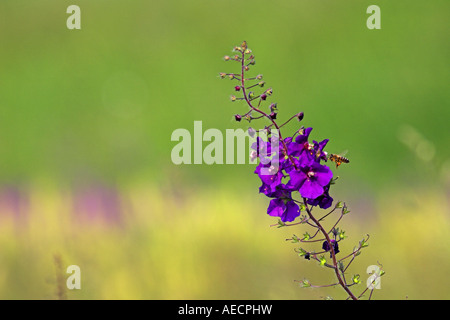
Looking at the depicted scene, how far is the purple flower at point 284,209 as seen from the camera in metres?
2.54

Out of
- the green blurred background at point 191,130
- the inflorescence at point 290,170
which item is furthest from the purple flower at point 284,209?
the green blurred background at point 191,130

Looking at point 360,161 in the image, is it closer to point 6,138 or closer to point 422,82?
point 422,82

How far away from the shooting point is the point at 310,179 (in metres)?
2.48

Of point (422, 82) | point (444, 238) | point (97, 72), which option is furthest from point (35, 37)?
point (444, 238)

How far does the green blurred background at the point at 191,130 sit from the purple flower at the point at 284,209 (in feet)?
3.53

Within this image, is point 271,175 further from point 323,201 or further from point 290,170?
point 323,201

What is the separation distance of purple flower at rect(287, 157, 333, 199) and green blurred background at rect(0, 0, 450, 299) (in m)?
1.24

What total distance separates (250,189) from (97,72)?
4.26 metres

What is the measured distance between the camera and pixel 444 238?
15.2ft

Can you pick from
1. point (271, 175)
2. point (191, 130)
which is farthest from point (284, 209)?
point (191, 130)

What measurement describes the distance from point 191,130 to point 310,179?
6469 millimetres

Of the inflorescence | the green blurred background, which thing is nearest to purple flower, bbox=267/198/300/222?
the inflorescence

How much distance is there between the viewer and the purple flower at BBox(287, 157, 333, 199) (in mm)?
2447

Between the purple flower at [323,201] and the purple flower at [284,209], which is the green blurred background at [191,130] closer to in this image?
the purple flower at [284,209]
